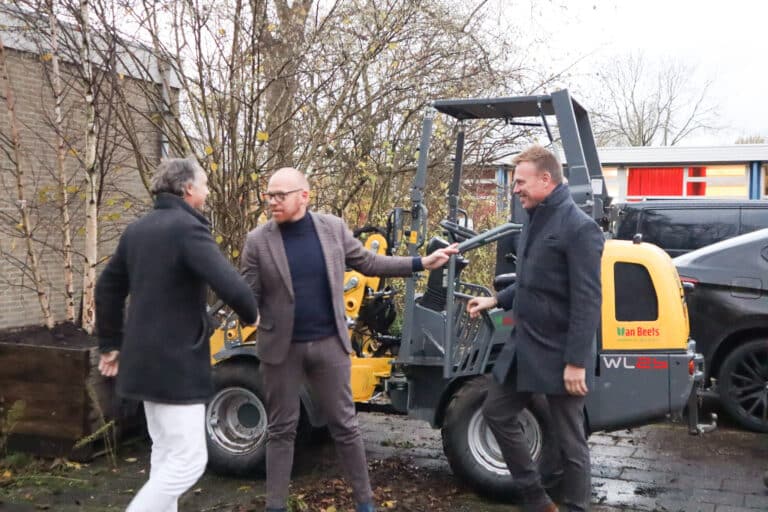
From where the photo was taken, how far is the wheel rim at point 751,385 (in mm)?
7344

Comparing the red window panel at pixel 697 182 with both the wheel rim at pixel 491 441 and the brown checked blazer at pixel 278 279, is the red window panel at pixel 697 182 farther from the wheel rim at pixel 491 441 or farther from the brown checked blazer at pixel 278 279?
the brown checked blazer at pixel 278 279

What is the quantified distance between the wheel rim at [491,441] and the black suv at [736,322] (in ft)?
9.41

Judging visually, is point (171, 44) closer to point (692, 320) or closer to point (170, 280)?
point (170, 280)

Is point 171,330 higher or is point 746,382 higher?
point 171,330

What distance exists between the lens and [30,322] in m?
8.93

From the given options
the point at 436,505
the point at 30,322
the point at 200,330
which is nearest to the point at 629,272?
the point at 436,505

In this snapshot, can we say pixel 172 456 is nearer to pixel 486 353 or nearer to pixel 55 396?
pixel 486 353

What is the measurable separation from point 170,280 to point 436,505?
2.39 m

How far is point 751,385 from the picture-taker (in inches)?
291

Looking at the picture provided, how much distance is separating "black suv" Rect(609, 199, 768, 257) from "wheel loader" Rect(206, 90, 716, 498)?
207 inches

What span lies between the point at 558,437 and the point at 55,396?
3713mm


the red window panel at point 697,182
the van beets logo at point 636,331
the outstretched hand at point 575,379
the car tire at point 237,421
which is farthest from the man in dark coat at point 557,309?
the red window panel at point 697,182

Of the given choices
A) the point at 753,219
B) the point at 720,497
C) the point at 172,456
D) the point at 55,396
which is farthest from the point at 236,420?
the point at 753,219

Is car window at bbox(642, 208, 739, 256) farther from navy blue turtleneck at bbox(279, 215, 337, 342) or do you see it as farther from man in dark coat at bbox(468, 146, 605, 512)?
navy blue turtleneck at bbox(279, 215, 337, 342)
